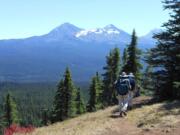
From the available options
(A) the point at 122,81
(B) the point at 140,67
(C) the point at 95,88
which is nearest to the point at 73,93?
(C) the point at 95,88

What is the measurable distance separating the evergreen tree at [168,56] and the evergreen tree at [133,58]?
2570cm

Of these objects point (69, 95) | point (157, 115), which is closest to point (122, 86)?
point (157, 115)

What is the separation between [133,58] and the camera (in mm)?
55281

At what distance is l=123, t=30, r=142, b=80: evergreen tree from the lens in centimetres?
5463

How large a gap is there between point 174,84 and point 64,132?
921 cm

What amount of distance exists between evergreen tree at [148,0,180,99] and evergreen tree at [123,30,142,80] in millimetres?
25702

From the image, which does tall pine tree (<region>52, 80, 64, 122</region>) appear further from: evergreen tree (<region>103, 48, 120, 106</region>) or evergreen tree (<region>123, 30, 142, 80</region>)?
evergreen tree (<region>123, 30, 142, 80</region>)

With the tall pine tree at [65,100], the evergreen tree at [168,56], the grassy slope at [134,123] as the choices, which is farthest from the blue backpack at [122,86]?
the tall pine tree at [65,100]

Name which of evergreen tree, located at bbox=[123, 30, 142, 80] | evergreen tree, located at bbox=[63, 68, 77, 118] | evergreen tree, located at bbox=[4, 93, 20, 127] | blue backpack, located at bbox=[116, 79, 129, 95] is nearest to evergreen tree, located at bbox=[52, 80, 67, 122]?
evergreen tree, located at bbox=[63, 68, 77, 118]

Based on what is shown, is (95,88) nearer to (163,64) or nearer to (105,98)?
(105,98)

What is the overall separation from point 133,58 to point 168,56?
27273 mm

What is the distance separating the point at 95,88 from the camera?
67688 millimetres

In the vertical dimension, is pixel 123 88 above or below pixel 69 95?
above

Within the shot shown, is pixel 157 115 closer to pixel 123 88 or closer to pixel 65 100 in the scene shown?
pixel 123 88
